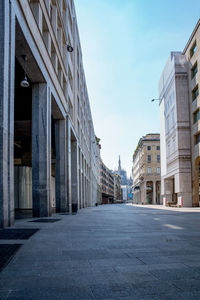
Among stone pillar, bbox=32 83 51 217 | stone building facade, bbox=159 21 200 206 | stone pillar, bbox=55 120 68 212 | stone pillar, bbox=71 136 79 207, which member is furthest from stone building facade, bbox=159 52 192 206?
stone pillar, bbox=32 83 51 217

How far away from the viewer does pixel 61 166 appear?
24.4 meters

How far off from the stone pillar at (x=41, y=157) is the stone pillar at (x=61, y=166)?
7015 millimetres

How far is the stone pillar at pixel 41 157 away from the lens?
16062mm

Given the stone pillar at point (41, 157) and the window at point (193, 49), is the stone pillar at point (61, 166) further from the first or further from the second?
the window at point (193, 49)

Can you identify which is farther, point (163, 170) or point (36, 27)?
point (163, 170)

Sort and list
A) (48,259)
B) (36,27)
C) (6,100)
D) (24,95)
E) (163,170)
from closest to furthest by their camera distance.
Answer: (48,259), (6,100), (36,27), (24,95), (163,170)

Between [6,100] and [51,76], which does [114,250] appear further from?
[51,76]

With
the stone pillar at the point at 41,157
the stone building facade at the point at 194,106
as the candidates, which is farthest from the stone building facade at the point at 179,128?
the stone pillar at the point at 41,157

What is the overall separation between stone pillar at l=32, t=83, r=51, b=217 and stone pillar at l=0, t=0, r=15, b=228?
6.21 m

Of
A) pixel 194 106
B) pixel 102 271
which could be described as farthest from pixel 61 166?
pixel 194 106

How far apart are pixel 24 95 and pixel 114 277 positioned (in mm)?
20831

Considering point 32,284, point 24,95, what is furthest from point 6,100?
point 24,95

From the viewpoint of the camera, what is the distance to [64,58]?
26828 millimetres

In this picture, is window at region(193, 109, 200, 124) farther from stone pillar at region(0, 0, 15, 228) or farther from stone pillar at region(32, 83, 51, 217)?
stone pillar at region(0, 0, 15, 228)
